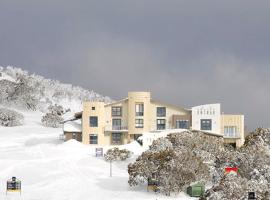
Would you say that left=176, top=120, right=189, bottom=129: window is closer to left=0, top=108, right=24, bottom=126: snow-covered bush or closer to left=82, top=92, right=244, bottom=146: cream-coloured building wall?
left=82, top=92, right=244, bottom=146: cream-coloured building wall

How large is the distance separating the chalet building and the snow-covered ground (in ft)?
14.4

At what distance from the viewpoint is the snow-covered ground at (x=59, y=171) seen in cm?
4797

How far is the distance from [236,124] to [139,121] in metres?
14.1

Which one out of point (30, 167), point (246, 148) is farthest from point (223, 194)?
point (30, 167)

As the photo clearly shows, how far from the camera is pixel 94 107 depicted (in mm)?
80938

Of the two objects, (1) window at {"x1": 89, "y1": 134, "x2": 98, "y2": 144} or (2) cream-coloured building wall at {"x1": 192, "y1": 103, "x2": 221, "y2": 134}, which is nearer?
(1) window at {"x1": 89, "y1": 134, "x2": 98, "y2": 144}

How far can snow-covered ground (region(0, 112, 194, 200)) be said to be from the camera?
47969 millimetres

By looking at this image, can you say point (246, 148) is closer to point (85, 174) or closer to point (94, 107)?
point (85, 174)

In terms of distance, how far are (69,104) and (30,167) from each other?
5410 inches

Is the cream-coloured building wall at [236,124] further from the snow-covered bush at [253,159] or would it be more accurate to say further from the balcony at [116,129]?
the snow-covered bush at [253,159]

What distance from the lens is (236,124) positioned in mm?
81438

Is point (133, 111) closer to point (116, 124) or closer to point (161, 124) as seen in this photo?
point (116, 124)

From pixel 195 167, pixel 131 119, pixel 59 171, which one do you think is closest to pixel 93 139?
pixel 131 119

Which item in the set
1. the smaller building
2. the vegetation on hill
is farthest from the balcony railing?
the vegetation on hill
